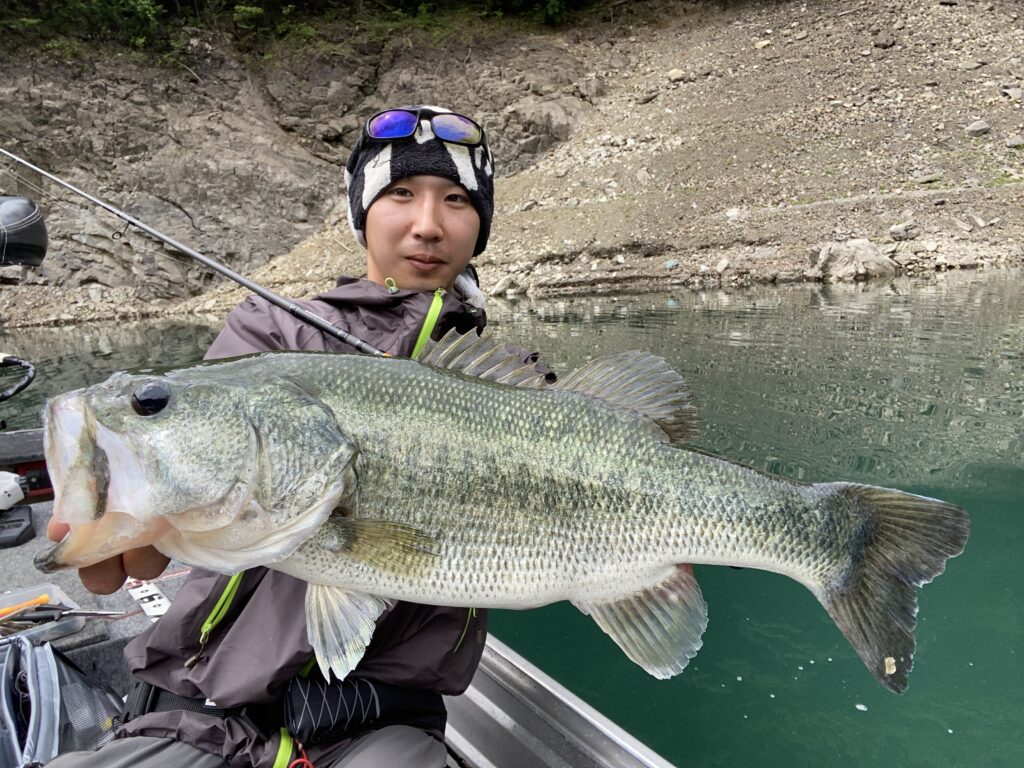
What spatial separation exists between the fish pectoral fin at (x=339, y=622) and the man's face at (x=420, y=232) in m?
1.37

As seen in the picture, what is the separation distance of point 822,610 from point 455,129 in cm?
358

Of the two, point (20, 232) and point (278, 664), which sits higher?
point (20, 232)

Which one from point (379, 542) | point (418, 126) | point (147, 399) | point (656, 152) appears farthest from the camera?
point (656, 152)

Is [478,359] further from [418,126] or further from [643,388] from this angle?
[418,126]

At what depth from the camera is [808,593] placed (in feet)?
14.2

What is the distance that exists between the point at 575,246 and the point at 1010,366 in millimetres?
14502

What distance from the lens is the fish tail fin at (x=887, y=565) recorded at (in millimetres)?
1921

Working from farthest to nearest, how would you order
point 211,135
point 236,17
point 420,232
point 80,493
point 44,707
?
1. point 236,17
2. point 211,135
3. point 420,232
4. point 44,707
5. point 80,493

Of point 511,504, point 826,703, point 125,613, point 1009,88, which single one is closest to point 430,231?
point 511,504

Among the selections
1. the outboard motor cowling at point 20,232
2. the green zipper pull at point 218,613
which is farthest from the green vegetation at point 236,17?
the green zipper pull at point 218,613

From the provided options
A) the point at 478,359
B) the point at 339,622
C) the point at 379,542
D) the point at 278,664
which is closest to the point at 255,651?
the point at 278,664

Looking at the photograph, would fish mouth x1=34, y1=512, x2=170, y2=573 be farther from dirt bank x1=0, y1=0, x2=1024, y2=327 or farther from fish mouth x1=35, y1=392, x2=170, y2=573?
dirt bank x1=0, y1=0, x2=1024, y2=327

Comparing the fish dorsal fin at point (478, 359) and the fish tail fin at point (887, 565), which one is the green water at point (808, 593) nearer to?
the fish tail fin at point (887, 565)

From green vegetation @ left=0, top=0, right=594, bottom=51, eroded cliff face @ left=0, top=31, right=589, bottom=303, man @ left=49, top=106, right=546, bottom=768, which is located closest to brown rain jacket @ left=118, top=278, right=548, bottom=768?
man @ left=49, top=106, right=546, bottom=768
